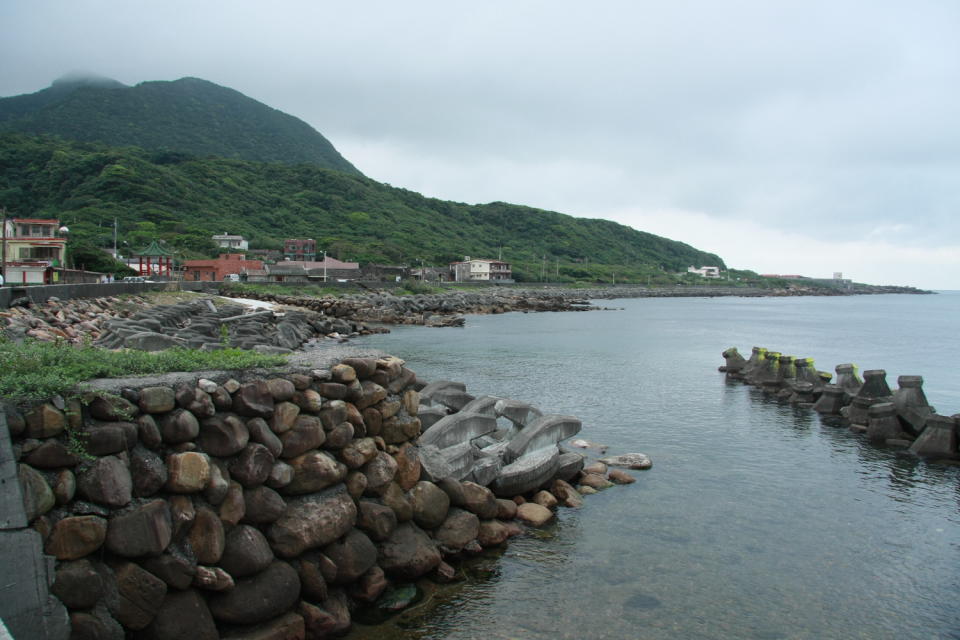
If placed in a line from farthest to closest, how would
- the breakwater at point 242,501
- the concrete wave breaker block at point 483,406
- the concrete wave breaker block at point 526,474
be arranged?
the concrete wave breaker block at point 483,406, the concrete wave breaker block at point 526,474, the breakwater at point 242,501

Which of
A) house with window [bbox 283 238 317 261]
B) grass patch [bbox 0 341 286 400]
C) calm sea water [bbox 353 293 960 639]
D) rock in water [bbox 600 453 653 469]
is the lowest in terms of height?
calm sea water [bbox 353 293 960 639]

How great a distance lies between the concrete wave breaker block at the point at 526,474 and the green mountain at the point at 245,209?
85.3m

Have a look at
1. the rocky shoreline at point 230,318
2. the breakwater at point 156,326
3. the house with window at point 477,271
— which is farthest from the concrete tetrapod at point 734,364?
the house with window at point 477,271

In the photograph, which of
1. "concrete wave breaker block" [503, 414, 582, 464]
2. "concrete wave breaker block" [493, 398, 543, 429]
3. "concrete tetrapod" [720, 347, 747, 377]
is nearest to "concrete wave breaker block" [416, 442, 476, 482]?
"concrete wave breaker block" [503, 414, 582, 464]

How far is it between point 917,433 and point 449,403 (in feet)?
39.8

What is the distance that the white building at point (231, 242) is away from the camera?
10706cm

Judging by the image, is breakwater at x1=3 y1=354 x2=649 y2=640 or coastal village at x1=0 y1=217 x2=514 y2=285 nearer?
breakwater at x1=3 y1=354 x2=649 y2=640

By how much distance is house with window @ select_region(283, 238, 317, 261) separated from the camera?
377 feet

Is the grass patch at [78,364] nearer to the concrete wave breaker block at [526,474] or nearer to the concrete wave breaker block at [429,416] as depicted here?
the concrete wave breaker block at [429,416]

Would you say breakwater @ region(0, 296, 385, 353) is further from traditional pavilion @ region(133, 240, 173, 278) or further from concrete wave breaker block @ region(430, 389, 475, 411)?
traditional pavilion @ region(133, 240, 173, 278)

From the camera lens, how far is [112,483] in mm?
5566

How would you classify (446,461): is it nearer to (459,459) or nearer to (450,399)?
(459,459)

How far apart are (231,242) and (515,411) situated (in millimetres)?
106425

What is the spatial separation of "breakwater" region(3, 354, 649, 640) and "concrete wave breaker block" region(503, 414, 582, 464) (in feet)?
6.88
